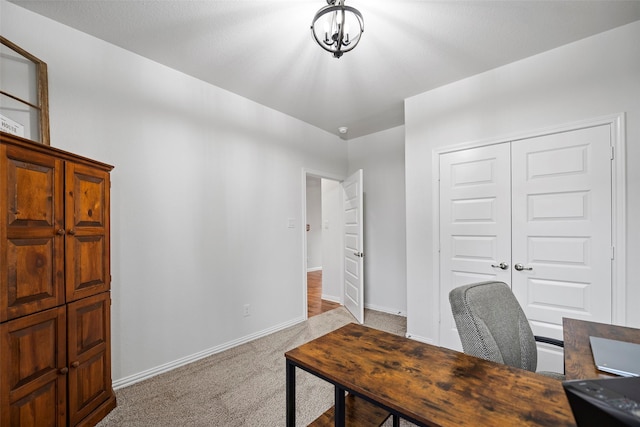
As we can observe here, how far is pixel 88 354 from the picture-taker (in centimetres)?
167

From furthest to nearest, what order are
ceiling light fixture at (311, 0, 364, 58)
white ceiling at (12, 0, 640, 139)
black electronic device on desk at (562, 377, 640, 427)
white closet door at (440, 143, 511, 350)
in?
white closet door at (440, 143, 511, 350) → white ceiling at (12, 0, 640, 139) → ceiling light fixture at (311, 0, 364, 58) → black electronic device on desk at (562, 377, 640, 427)

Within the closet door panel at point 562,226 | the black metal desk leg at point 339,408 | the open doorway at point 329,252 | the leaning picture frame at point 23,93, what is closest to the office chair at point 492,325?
the black metal desk leg at point 339,408

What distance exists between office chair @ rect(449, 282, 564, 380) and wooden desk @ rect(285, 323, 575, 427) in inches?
3.9

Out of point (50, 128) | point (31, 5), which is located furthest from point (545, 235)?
point (31, 5)

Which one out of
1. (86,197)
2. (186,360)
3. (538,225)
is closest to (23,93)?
(86,197)

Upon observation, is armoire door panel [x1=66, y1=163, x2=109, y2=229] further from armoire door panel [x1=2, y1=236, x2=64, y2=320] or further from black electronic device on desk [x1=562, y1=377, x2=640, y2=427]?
black electronic device on desk [x1=562, y1=377, x2=640, y2=427]

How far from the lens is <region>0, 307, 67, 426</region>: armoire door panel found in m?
1.26

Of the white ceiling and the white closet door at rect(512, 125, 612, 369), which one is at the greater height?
the white ceiling

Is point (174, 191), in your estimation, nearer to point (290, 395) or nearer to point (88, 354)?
point (88, 354)

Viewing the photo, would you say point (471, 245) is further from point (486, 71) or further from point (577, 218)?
point (486, 71)

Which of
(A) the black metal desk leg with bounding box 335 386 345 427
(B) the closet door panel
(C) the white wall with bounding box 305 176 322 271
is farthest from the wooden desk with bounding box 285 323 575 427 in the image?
(C) the white wall with bounding box 305 176 322 271

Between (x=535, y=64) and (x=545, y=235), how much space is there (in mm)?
1460

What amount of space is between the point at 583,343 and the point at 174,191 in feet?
9.50

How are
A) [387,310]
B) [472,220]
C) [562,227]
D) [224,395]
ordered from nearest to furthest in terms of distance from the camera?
[224,395], [562,227], [472,220], [387,310]
